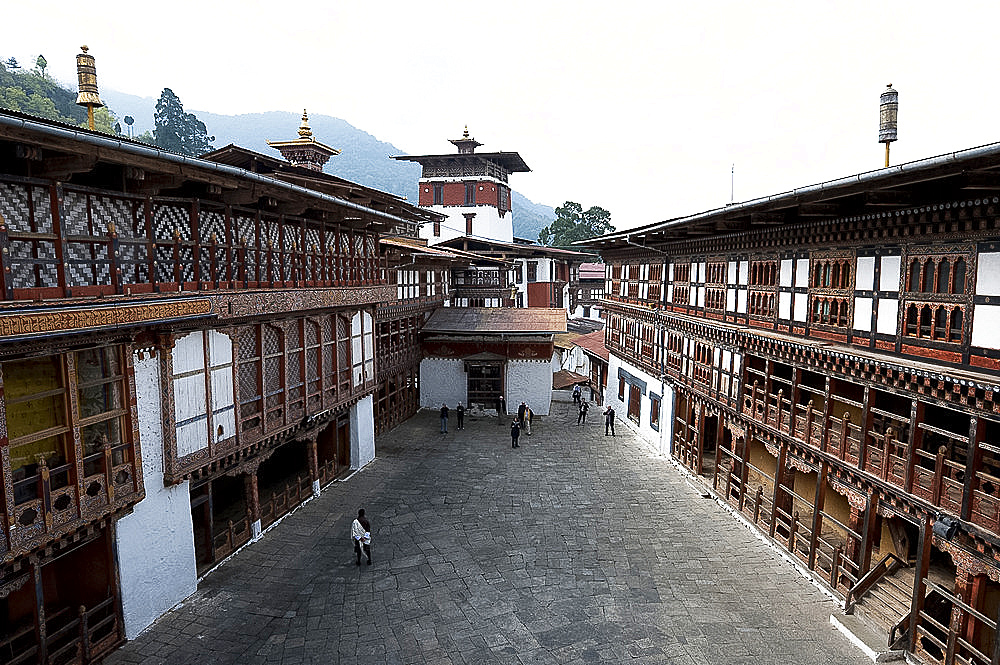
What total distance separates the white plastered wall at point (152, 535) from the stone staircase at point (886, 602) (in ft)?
49.0

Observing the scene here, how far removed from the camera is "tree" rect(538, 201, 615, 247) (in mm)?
77881

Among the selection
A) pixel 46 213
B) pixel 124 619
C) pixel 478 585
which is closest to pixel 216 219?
pixel 46 213

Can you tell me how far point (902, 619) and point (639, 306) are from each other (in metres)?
17.7

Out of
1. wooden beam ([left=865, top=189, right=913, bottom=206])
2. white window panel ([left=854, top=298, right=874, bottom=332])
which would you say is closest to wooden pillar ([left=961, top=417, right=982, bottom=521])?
white window panel ([left=854, top=298, right=874, bottom=332])

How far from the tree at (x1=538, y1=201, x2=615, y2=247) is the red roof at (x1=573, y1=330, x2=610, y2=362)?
3836cm

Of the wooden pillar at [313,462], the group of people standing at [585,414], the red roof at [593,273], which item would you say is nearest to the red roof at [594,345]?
the group of people standing at [585,414]

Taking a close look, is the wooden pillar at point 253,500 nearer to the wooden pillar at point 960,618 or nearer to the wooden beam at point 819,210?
the wooden beam at point 819,210

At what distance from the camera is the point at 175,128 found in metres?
74.8

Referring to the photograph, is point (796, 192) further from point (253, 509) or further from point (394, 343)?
point (394, 343)

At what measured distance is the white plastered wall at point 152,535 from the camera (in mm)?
11008

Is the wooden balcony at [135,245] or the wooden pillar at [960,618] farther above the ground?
the wooden balcony at [135,245]

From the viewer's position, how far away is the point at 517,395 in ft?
101

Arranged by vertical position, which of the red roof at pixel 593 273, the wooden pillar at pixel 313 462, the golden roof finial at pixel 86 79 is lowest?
the wooden pillar at pixel 313 462

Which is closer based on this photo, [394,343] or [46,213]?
[46,213]
